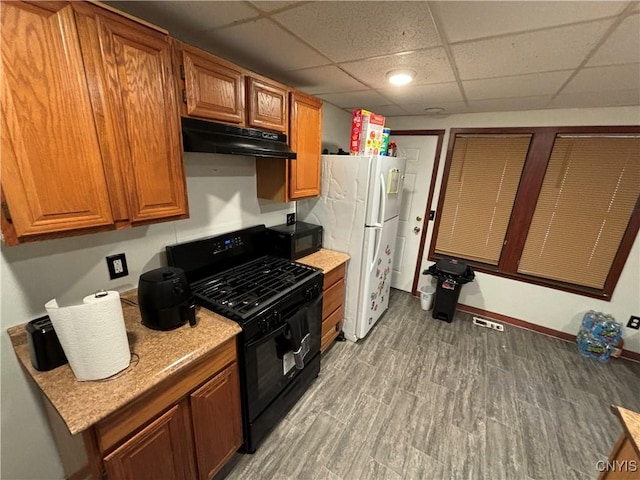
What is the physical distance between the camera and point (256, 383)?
1.47m

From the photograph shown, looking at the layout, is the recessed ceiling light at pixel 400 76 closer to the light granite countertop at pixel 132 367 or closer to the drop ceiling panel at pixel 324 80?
the drop ceiling panel at pixel 324 80

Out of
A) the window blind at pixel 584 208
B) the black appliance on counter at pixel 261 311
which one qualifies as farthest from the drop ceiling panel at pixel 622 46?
the black appliance on counter at pixel 261 311

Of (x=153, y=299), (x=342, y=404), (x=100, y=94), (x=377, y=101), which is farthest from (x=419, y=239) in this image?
(x=100, y=94)

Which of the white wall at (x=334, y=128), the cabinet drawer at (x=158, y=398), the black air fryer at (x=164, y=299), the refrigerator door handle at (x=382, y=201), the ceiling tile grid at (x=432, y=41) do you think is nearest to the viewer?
the cabinet drawer at (x=158, y=398)

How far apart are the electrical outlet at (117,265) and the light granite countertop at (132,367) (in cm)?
14

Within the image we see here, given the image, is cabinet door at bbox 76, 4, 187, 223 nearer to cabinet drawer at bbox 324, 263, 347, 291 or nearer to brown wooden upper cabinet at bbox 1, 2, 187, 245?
brown wooden upper cabinet at bbox 1, 2, 187, 245

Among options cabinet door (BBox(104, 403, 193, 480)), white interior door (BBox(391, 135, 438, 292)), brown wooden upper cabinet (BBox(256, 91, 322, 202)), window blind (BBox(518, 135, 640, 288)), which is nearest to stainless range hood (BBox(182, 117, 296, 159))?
brown wooden upper cabinet (BBox(256, 91, 322, 202))

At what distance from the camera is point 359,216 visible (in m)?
2.27

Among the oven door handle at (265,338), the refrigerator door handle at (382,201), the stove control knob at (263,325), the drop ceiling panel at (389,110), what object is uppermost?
the drop ceiling panel at (389,110)

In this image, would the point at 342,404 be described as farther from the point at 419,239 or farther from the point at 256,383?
the point at 419,239

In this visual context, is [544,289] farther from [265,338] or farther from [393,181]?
[265,338]

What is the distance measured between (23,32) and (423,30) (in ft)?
4.68

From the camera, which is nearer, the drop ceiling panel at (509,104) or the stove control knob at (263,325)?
the stove control knob at (263,325)

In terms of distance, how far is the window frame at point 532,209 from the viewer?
2.39 m
